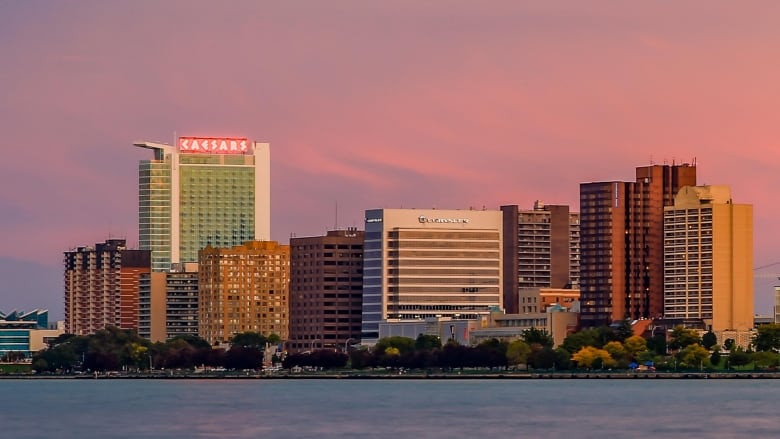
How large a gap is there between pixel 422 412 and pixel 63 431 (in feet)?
110

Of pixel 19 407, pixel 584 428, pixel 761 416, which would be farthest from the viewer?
pixel 19 407

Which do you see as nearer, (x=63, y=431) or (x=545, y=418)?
(x=63, y=431)

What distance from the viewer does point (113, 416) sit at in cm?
17125

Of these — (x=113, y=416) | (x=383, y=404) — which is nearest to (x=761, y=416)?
(x=383, y=404)

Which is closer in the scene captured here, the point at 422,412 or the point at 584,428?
the point at 584,428

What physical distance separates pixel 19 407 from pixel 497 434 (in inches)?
2824

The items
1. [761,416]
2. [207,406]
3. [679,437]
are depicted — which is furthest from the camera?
[207,406]

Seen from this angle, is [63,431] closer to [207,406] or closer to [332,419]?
[332,419]

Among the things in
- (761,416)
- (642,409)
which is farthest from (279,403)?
(761,416)

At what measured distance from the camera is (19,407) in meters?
198

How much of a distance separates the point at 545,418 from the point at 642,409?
1621cm

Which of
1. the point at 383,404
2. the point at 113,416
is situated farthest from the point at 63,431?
the point at 383,404

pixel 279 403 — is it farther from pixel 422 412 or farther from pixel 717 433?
pixel 717 433

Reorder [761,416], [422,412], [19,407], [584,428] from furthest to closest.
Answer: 1. [19,407]
2. [422,412]
3. [761,416]
4. [584,428]
